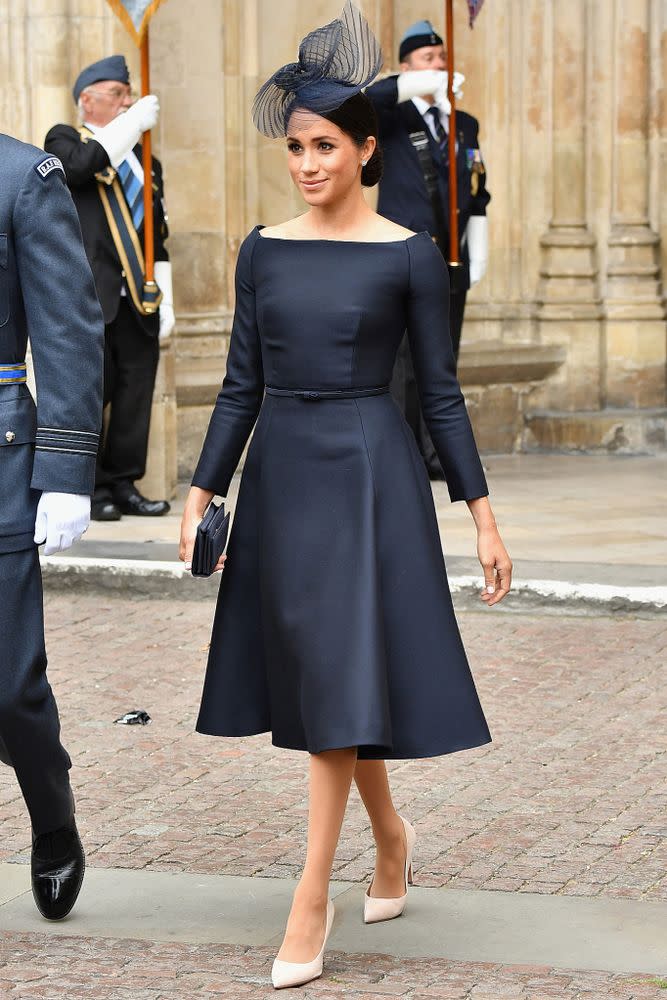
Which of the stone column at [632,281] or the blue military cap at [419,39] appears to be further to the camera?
the stone column at [632,281]

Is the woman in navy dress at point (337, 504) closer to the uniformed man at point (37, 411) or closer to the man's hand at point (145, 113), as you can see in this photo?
the uniformed man at point (37, 411)

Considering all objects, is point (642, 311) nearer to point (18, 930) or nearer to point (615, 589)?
point (615, 589)

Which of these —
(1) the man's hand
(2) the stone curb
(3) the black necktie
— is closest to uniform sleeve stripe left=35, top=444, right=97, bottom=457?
(2) the stone curb

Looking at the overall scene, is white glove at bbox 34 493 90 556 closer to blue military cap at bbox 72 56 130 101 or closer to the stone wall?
blue military cap at bbox 72 56 130 101

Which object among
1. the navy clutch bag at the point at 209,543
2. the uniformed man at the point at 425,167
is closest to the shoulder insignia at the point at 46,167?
the navy clutch bag at the point at 209,543

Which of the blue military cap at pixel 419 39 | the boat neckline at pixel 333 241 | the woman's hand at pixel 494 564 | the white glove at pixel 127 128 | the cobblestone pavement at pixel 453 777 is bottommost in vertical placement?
the cobblestone pavement at pixel 453 777

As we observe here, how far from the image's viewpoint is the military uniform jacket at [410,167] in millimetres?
10266

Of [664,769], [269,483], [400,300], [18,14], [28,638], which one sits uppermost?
[18,14]

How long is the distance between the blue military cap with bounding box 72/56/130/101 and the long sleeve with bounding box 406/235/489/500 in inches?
205

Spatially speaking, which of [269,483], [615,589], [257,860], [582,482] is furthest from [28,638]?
[582,482]

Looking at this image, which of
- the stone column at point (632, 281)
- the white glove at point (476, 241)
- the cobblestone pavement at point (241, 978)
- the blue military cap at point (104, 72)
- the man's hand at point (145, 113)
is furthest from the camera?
the stone column at point (632, 281)

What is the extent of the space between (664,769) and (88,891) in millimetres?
1737

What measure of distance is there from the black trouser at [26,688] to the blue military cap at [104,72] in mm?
5272

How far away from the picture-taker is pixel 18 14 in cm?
970
